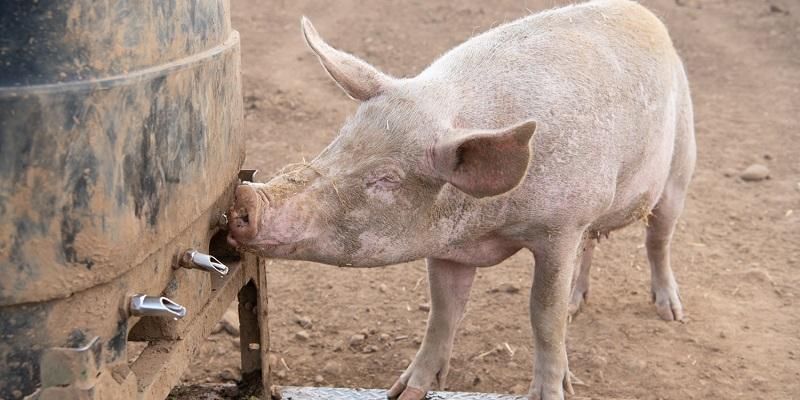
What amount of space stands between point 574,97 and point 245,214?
1.27 m

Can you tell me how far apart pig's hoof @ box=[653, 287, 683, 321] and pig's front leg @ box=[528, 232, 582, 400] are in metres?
1.46

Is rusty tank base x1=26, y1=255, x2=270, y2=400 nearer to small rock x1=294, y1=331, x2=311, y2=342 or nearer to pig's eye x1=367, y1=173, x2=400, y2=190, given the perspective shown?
pig's eye x1=367, y1=173, x2=400, y2=190

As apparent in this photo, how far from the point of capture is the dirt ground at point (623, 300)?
4.10 metres

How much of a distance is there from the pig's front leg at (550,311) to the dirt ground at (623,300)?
0.60 metres

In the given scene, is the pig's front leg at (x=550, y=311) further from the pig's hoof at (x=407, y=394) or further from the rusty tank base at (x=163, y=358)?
the rusty tank base at (x=163, y=358)

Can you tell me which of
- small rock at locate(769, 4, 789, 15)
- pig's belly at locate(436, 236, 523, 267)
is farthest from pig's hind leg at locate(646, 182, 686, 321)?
small rock at locate(769, 4, 789, 15)

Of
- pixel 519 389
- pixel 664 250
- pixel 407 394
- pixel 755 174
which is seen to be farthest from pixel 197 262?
pixel 755 174

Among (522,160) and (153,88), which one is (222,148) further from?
(522,160)

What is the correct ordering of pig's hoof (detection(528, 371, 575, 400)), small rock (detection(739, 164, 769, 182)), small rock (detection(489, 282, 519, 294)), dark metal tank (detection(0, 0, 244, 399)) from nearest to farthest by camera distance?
dark metal tank (detection(0, 0, 244, 399)) → pig's hoof (detection(528, 371, 575, 400)) → small rock (detection(489, 282, 519, 294)) → small rock (detection(739, 164, 769, 182))

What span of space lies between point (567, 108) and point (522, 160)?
643 mm

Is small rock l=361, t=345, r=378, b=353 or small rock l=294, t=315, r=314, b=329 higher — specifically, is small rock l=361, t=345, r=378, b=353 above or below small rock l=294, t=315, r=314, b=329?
above

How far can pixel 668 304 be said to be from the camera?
4723 mm

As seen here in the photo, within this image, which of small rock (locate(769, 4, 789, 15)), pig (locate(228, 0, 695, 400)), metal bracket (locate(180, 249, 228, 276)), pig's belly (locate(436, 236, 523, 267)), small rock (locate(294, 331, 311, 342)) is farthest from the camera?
small rock (locate(769, 4, 789, 15))

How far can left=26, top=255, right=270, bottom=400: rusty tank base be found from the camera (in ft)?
6.18
